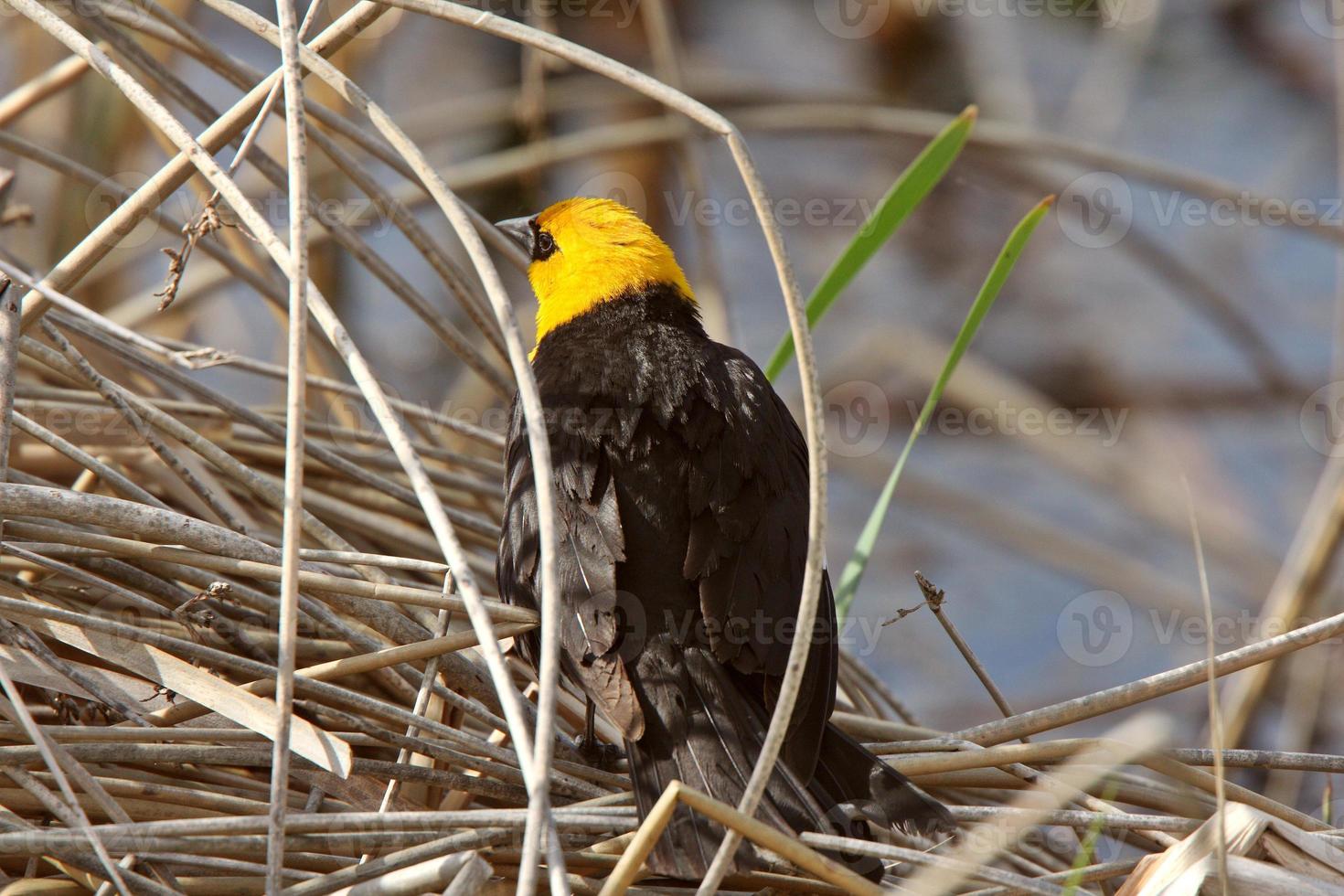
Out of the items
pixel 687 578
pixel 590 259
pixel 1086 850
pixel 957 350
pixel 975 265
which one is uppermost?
pixel 975 265

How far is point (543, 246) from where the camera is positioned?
3.19 metres

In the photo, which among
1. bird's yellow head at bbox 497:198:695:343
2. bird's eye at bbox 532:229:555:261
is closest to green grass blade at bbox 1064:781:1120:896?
bird's yellow head at bbox 497:198:695:343

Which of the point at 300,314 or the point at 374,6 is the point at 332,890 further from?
the point at 374,6

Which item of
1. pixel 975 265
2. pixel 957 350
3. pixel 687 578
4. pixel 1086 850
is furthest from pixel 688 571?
pixel 975 265

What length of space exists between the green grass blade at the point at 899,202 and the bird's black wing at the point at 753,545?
27cm

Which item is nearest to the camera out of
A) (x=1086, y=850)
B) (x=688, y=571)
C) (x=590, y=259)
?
(x=1086, y=850)

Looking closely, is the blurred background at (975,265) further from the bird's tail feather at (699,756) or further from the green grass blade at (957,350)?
the bird's tail feather at (699,756)

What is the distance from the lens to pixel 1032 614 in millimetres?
6293

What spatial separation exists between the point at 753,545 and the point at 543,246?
1161 millimetres

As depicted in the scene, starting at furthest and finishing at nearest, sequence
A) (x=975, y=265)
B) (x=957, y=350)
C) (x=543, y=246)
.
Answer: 1. (x=975, y=265)
2. (x=543, y=246)
3. (x=957, y=350)

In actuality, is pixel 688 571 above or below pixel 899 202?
below

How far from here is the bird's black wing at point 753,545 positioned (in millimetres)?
2199

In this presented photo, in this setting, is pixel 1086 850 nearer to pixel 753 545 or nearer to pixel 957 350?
pixel 753 545

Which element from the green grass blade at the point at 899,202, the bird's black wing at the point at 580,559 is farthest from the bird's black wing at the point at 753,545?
the green grass blade at the point at 899,202
